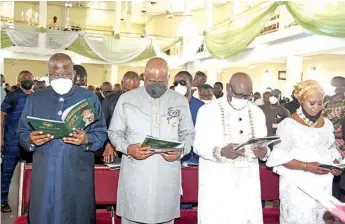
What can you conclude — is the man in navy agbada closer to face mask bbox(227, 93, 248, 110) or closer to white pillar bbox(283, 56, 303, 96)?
face mask bbox(227, 93, 248, 110)

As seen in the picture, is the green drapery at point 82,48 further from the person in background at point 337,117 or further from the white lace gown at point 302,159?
the white lace gown at point 302,159

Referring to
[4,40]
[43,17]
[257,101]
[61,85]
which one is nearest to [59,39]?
[4,40]

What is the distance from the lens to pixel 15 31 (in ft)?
44.0

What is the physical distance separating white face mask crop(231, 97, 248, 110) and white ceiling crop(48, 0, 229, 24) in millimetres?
16802

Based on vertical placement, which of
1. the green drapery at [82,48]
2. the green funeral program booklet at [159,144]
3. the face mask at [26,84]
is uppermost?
the green drapery at [82,48]

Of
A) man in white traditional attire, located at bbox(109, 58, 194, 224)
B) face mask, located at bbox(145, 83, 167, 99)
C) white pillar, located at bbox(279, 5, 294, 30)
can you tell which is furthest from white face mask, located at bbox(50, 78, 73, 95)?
white pillar, located at bbox(279, 5, 294, 30)

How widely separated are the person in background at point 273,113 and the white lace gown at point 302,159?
2.84 meters

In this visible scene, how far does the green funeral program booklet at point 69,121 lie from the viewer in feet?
8.13

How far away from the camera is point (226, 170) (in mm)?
2920

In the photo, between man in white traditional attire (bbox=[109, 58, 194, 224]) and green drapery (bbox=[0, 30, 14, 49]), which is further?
green drapery (bbox=[0, 30, 14, 49])

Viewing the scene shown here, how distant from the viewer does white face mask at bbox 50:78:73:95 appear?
9.00 ft

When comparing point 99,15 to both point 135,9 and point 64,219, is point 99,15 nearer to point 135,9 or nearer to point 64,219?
point 135,9

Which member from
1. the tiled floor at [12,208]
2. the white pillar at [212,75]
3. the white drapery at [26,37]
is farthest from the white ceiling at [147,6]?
the tiled floor at [12,208]

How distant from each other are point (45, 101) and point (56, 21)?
69.9ft
